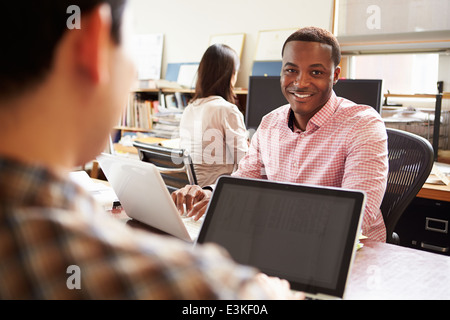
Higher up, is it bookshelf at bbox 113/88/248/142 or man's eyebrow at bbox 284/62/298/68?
man's eyebrow at bbox 284/62/298/68

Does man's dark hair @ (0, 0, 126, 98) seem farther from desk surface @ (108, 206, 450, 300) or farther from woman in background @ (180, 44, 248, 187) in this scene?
woman in background @ (180, 44, 248, 187)

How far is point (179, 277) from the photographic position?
1.06 ft

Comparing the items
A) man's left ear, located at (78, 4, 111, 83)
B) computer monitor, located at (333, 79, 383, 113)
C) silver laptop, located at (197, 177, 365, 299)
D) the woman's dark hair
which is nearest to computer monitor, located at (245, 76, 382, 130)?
computer monitor, located at (333, 79, 383, 113)

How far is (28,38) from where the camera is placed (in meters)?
0.32

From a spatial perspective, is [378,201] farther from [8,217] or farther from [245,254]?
[8,217]

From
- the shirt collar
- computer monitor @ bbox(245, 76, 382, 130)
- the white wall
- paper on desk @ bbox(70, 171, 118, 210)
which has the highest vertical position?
the white wall

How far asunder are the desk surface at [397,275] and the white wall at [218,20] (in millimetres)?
2205

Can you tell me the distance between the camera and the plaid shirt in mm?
292

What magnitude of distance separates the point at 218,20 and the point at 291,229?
321 cm

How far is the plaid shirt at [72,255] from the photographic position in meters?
0.29

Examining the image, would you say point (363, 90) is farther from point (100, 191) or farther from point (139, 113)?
point (139, 113)

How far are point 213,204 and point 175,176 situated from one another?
3.98 feet

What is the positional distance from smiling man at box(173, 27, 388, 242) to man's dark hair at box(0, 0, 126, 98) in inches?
40.6
